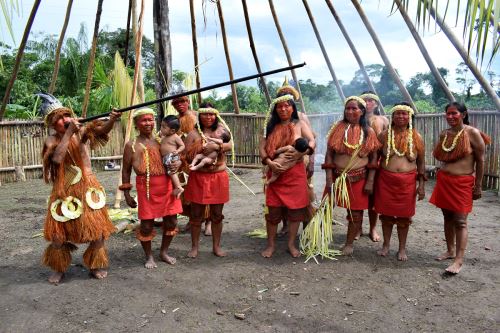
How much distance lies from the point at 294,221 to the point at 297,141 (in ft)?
2.80

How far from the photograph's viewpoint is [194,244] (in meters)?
4.63

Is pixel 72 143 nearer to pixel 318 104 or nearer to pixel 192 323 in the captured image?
pixel 192 323

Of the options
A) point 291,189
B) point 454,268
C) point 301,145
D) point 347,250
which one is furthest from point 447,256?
point 301,145

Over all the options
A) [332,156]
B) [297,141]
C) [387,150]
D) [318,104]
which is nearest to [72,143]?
Result: [297,141]

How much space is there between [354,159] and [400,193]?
1.81 feet

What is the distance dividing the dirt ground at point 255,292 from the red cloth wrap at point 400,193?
54cm

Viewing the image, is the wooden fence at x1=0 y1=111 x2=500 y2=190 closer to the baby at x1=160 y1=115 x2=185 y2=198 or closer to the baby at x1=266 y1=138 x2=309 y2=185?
the baby at x1=160 y1=115 x2=185 y2=198

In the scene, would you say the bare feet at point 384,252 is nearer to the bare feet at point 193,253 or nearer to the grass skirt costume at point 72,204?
the bare feet at point 193,253

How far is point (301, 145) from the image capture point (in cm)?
423

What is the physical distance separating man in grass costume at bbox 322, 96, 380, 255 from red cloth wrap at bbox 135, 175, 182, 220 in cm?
166

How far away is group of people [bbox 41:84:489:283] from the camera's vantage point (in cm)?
382

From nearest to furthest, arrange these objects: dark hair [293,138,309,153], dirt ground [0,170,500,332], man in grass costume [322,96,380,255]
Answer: dirt ground [0,170,500,332] < dark hair [293,138,309,153] < man in grass costume [322,96,380,255]

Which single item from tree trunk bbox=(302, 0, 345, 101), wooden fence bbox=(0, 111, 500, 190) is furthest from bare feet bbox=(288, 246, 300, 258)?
wooden fence bbox=(0, 111, 500, 190)

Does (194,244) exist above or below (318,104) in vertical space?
below
